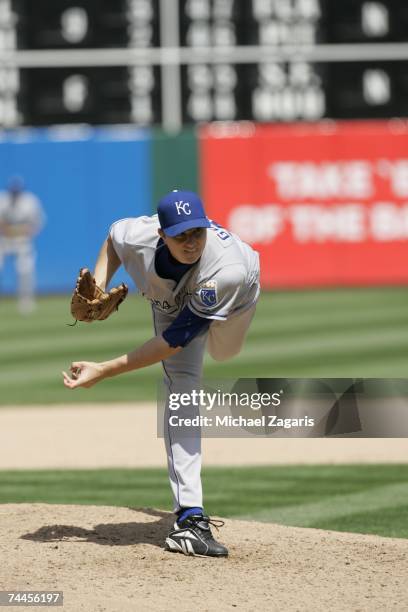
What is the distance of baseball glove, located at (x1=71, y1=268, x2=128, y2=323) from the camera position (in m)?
5.10

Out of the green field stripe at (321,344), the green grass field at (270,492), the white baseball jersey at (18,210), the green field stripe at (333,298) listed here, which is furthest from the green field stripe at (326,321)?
the green grass field at (270,492)

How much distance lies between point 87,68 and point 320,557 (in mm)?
15851

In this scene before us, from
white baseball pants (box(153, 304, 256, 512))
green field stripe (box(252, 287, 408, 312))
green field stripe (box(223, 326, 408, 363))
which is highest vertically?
white baseball pants (box(153, 304, 256, 512))

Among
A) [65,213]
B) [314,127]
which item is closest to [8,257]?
[65,213]

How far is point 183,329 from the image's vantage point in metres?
4.91

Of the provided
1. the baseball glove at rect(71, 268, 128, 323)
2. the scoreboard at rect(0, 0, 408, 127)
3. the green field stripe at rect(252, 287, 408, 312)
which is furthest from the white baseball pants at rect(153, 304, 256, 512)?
the scoreboard at rect(0, 0, 408, 127)

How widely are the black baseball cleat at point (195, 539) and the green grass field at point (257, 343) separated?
5096 millimetres

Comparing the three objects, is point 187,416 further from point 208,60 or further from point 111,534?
point 208,60

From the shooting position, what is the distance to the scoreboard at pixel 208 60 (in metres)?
20.2

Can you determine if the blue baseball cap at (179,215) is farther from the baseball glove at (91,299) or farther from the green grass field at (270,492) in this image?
the green grass field at (270,492)

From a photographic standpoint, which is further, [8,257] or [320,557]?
[8,257]

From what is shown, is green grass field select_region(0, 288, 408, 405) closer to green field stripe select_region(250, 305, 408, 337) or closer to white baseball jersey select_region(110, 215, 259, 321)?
green field stripe select_region(250, 305, 408, 337)

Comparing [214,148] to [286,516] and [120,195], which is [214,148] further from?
[286,516]

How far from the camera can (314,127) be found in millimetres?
19688
